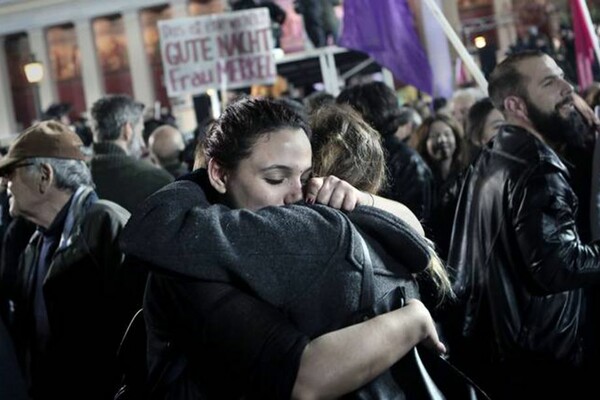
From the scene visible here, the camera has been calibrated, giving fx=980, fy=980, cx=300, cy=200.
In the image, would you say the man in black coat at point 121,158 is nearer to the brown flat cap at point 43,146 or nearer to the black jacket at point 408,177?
the brown flat cap at point 43,146

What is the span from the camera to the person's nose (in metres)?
2.10

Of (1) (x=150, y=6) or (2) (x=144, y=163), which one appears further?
(1) (x=150, y=6)

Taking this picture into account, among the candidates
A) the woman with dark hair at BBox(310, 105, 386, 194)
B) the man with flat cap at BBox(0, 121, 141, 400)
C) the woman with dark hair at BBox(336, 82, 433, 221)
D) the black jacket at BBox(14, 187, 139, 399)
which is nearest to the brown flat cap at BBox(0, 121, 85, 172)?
the man with flat cap at BBox(0, 121, 141, 400)

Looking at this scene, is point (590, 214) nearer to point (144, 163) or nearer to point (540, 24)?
point (144, 163)

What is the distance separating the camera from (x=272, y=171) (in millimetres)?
2080

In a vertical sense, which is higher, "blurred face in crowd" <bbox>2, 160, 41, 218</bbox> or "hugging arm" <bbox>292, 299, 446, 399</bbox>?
"blurred face in crowd" <bbox>2, 160, 41, 218</bbox>

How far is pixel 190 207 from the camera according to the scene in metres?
2.02

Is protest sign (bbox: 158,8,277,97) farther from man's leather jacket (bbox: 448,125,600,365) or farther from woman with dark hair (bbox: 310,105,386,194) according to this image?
woman with dark hair (bbox: 310,105,386,194)

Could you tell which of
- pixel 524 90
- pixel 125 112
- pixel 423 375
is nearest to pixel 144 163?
pixel 125 112

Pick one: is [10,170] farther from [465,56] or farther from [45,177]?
[465,56]

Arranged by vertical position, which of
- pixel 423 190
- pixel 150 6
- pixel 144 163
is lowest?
pixel 423 190

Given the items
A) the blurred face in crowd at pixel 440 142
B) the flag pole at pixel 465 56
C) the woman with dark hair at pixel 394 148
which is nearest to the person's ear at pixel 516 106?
the flag pole at pixel 465 56

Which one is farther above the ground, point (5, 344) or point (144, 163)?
point (144, 163)

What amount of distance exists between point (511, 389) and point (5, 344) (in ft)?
6.22
